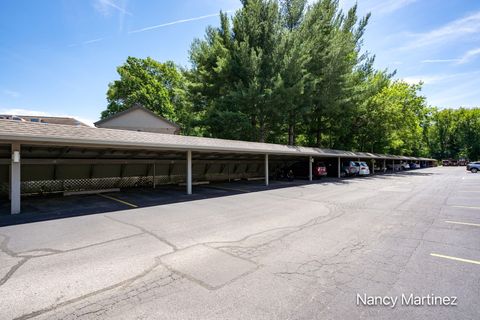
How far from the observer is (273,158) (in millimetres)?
20969

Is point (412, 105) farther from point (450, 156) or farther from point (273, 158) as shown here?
point (450, 156)

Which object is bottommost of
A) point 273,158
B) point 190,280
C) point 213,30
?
point 190,280

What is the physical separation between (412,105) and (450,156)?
2123 inches

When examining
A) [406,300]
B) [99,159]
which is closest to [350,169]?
[99,159]

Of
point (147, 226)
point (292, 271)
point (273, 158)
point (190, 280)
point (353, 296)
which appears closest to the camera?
point (353, 296)

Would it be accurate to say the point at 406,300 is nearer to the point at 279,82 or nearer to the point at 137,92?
the point at 279,82

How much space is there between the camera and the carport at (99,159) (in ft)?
24.2

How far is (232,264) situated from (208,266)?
1.29 feet

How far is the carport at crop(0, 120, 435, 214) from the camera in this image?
7387 mm

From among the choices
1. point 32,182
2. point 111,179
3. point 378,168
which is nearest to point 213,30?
point 111,179

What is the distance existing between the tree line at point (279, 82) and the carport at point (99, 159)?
571 cm

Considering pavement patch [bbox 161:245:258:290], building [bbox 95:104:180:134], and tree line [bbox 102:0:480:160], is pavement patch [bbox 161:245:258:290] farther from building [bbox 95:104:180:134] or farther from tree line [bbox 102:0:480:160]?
building [bbox 95:104:180:134]

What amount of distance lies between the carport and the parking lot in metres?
2.32

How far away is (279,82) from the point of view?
67.8 feet
